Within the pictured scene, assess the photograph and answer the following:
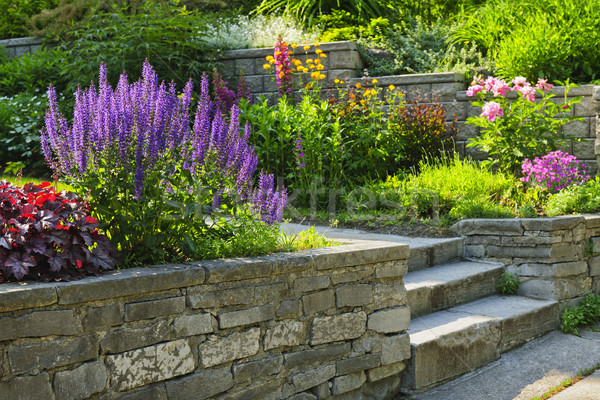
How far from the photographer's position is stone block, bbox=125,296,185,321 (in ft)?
7.84

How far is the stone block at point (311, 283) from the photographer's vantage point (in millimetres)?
2944

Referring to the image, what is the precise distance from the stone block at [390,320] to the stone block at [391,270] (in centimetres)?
19

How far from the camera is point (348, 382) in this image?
3.19 meters

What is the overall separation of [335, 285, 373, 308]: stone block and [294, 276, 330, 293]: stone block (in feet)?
0.32

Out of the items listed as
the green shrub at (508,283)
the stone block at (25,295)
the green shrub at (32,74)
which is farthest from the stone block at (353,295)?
the green shrub at (32,74)

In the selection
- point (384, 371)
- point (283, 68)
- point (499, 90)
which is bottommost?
point (384, 371)

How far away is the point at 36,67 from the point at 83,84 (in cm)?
140

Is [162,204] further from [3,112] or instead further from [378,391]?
[3,112]

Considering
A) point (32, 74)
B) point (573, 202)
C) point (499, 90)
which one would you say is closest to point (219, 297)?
point (573, 202)

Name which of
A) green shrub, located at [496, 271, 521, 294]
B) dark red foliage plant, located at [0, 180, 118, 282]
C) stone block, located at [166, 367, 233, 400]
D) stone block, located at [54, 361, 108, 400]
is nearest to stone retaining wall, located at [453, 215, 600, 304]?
green shrub, located at [496, 271, 521, 294]

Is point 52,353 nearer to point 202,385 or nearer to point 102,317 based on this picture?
point 102,317

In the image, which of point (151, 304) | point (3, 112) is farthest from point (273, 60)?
point (151, 304)

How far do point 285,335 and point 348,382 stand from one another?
0.53m

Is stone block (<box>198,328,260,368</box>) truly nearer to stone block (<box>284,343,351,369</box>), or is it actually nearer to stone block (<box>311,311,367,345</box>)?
stone block (<box>284,343,351,369</box>)
